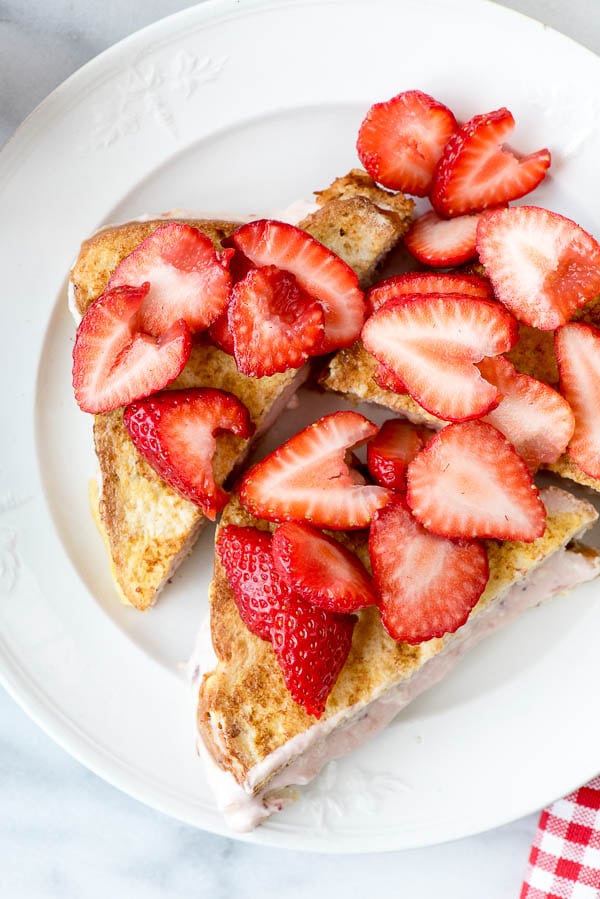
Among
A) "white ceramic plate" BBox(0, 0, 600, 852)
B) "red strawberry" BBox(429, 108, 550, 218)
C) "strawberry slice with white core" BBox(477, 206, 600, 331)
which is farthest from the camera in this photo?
"white ceramic plate" BBox(0, 0, 600, 852)

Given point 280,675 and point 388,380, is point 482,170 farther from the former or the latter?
point 280,675

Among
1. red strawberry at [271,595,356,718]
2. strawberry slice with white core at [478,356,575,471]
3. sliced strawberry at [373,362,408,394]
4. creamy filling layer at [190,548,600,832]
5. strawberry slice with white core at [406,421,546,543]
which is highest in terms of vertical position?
sliced strawberry at [373,362,408,394]

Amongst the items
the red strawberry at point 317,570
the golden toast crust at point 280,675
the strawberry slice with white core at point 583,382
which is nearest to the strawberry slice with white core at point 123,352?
the red strawberry at point 317,570

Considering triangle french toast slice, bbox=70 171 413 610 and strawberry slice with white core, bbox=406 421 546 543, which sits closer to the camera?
strawberry slice with white core, bbox=406 421 546 543

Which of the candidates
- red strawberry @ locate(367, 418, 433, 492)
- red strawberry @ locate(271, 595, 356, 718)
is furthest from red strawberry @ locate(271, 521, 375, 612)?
red strawberry @ locate(367, 418, 433, 492)

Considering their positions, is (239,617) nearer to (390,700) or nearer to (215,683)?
(215,683)

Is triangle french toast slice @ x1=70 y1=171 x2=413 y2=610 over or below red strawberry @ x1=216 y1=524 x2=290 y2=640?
over

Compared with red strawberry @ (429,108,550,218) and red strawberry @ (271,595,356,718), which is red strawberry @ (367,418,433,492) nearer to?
red strawberry @ (271,595,356,718)

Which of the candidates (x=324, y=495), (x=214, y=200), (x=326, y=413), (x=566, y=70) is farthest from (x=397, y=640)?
(x=566, y=70)
